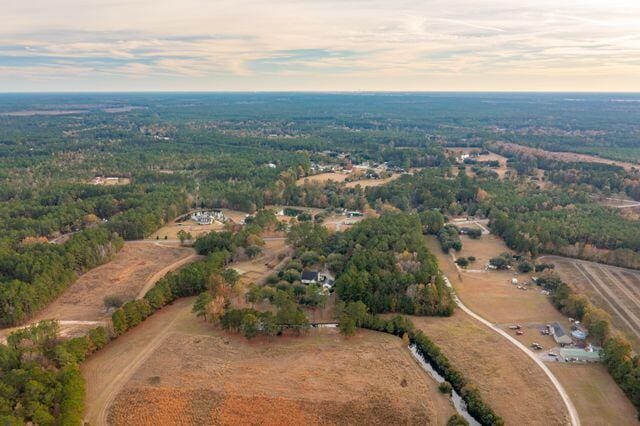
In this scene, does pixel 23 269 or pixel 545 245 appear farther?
pixel 545 245

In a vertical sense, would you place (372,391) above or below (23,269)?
below

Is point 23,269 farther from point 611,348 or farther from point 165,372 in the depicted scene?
point 611,348

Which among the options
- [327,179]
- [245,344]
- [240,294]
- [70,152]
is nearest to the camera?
[245,344]

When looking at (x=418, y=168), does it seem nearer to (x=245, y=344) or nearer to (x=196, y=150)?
(x=196, y=150)

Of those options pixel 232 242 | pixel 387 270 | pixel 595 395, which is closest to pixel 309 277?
pixel 387 270

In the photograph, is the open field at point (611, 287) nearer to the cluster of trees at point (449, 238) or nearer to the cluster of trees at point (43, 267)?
the cluster of trees at point (449, 238)

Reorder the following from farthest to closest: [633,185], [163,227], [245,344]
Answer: [633,185], [163,227], [245,344]

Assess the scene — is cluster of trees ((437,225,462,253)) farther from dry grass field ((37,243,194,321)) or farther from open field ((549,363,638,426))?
dry grass field ((37,243,194,321))

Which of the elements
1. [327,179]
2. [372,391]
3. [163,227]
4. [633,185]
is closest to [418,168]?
[327,179]
